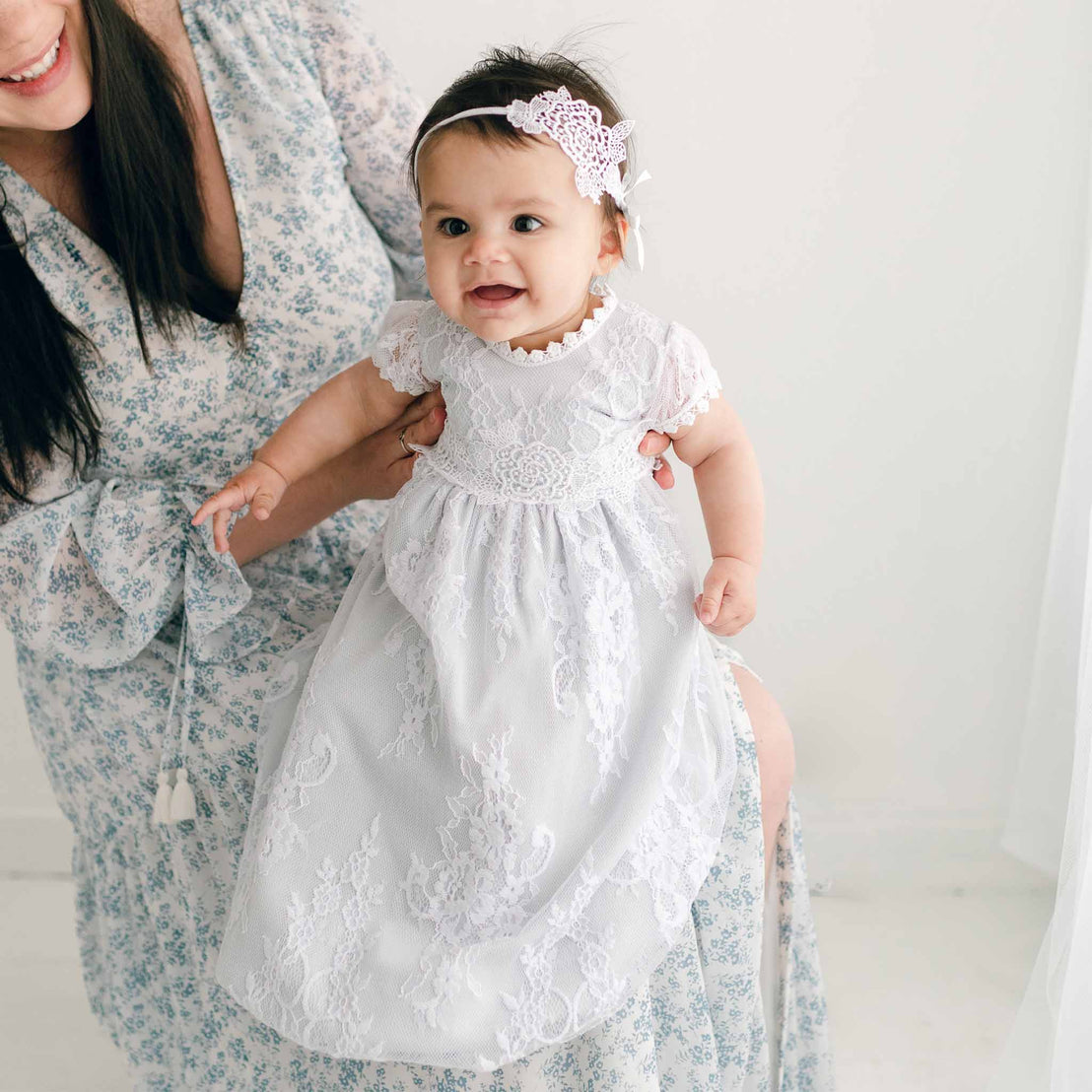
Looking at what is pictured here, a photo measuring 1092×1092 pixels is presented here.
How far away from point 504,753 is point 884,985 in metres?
1.05

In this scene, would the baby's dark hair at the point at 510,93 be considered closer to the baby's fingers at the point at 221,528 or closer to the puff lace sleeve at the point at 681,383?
the puff lace sleeve at the point at 681,383

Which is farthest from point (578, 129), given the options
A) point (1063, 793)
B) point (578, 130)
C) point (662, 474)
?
point (1063, 793)

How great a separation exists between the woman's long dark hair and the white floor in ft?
3.21

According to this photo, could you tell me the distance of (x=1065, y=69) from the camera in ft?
4.91

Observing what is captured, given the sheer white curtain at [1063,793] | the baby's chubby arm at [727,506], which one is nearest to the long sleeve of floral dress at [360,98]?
the baby's chubby arm at [727,506]

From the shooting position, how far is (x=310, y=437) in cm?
111

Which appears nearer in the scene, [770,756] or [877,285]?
[770,756]

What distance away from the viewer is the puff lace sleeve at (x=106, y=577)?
1.17 meters

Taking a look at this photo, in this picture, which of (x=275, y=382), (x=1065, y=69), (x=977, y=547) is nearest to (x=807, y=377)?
(x=977, y=547)

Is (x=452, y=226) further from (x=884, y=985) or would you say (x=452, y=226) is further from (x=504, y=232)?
(x=884, y=985)

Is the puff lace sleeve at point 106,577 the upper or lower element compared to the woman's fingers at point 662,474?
lower

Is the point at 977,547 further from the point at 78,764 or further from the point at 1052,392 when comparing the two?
the point at 78,764

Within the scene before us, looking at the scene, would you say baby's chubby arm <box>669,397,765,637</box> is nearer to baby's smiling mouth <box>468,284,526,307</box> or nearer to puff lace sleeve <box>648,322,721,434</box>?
puff lace sleeve <box>648,322,721,434</box>

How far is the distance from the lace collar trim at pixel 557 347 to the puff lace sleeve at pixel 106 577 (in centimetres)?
39
